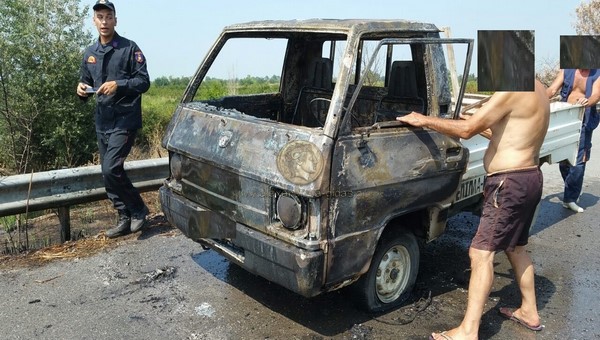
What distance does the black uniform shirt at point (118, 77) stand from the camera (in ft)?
16.1

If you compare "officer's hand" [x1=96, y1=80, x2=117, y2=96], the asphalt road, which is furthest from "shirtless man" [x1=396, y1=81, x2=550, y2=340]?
"officer's hand" [x1=96, y1=80, x2=117, y2=96]

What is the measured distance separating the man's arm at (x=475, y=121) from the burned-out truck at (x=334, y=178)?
0.18 m

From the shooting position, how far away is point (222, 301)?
398 centimetres

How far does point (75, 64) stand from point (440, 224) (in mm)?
9281

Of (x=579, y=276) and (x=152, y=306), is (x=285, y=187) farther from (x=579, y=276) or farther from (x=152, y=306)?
(x=579, y=276)

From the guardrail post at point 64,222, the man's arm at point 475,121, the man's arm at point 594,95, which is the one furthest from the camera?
the man's arm at point 594,95

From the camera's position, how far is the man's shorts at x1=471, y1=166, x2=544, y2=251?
348 cm

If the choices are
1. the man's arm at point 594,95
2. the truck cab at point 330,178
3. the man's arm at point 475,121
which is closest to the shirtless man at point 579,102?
the man's arm at point 594,95

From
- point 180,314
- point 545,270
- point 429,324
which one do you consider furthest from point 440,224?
point 180,314

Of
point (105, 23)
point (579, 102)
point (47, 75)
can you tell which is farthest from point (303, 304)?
point (47, 75)

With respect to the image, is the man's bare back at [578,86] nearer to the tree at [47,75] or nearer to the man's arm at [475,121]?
the man's arm at [475,121]

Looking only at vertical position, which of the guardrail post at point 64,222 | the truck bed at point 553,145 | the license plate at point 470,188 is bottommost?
the guardrail post at point 64,222

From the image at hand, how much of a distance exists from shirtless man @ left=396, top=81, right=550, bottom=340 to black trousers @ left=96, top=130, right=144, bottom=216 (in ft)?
8.97

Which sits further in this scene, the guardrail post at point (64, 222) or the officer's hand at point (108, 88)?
the guardrail post at point (64, 222)
